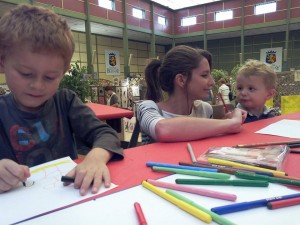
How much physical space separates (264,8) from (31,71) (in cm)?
1084

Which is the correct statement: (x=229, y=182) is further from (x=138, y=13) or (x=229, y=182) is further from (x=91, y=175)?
(x=138, y=13)

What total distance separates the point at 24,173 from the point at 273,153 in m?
0.54

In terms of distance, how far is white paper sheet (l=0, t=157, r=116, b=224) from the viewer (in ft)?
1.34

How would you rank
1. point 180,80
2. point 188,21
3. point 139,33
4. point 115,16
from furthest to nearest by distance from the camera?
point 188,21
point 139,33
point 115,16
point 180,80

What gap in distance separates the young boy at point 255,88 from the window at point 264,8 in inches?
381

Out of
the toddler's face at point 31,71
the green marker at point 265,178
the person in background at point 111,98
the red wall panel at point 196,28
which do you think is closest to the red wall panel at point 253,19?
the red wall panel at point 196,28

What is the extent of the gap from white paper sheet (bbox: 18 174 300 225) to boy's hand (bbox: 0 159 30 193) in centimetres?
13

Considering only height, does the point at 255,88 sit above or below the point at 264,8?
below

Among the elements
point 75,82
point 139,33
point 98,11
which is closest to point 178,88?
point 75,82

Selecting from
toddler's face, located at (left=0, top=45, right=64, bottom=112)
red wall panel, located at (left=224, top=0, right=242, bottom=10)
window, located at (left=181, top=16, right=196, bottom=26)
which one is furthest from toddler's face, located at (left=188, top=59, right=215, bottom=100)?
window, located at (left=181, top=16, right=196, bottom=26)

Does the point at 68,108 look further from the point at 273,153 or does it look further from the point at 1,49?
the point at 273,153

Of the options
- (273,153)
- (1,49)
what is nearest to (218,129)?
(273,153)

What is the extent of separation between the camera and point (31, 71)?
691mm

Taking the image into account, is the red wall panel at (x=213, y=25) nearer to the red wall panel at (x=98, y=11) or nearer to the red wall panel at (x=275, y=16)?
the red wall panel at (x=275, y=16)
